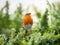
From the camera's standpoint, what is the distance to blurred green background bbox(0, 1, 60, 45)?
1.53 metres

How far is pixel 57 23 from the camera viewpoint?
157 centimetres

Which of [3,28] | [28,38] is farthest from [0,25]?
[28,38]

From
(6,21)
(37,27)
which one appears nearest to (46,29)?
(37,27)

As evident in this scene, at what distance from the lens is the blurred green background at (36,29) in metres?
1.53

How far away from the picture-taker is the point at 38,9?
166 centimetres

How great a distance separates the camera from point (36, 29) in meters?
1.59

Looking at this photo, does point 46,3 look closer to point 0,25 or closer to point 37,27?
point 37,27

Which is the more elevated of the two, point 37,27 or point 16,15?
point 16,15

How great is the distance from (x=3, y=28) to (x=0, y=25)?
1.5 inches

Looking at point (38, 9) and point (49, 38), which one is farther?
point (38, 9)

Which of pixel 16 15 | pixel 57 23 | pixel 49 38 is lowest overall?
pixel 49 38

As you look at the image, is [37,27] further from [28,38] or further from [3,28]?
[3,28]

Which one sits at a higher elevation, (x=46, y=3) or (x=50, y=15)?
(x=46, y=3)

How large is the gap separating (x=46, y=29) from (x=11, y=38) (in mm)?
299
